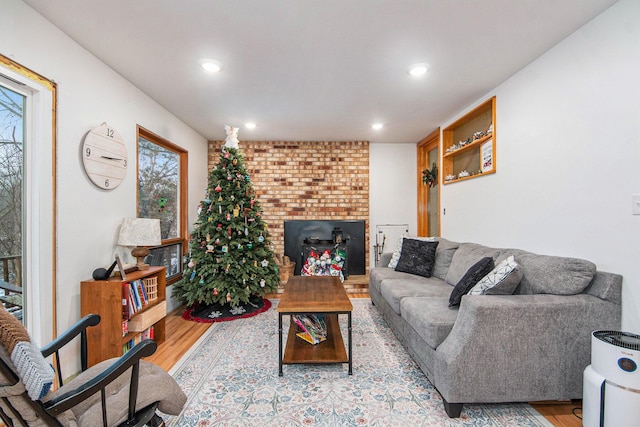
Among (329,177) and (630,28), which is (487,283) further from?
(329,177)

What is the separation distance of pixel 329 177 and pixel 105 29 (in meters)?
3.39

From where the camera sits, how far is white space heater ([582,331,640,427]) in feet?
4.51

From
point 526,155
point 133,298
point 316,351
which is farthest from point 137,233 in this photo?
point 526,155

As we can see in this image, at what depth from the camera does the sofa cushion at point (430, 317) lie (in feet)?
6.24

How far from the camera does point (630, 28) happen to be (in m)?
1.67

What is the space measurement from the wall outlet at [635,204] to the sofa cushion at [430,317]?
1160 millimetres

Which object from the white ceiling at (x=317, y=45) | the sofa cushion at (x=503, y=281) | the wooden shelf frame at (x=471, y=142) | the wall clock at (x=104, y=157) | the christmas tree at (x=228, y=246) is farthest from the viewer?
the christmas tree at (x=228, y=246)

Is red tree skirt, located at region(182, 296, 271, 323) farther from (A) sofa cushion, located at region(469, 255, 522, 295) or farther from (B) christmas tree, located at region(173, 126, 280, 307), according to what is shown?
(A) sofa cushion, located at region(469, 255, 522, 295)

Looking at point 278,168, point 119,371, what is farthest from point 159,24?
point 278,168

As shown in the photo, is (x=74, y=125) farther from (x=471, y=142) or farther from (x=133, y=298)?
(x=471, y=142)

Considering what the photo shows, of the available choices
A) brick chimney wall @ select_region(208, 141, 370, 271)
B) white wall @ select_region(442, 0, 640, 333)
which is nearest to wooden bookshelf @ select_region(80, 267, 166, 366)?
brick chimney wall @ select_region(208, 141, 370, 271)

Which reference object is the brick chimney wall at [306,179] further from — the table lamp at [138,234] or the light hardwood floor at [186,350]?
the table lamp at [138,234]

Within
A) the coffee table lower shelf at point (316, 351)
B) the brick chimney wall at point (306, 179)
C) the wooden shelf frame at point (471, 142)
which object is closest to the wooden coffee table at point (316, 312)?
the coffee table lower shelf at point (316, 351)

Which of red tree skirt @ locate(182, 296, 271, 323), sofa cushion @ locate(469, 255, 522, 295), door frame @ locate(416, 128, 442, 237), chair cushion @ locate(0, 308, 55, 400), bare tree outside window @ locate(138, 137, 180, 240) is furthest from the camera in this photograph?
door frame @ locate(416, 128, 442, 237)
